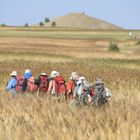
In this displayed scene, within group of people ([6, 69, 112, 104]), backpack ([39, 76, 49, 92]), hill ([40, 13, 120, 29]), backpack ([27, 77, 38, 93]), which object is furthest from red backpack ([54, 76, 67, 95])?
hill ([40, 13, 120, 29])

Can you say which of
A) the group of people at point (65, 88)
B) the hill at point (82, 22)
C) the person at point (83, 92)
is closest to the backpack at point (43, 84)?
the group of people at point (65, 88)

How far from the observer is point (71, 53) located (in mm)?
52875

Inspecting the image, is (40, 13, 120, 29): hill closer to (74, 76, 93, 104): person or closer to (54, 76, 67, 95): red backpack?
(54, 76, 67, 95): red backpack

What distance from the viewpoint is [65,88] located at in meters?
17.4

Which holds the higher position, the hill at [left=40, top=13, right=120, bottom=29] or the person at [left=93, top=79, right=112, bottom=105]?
the person at [left=93, top=79, right=112, bottom=105]

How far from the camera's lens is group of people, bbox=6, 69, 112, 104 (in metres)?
14.3

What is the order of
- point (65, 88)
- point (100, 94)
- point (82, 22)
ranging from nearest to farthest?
point (100, 94), point (65, 88), point (82, 22)

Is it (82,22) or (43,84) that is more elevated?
(43,84)

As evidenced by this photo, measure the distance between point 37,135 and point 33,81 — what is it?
31.4ft

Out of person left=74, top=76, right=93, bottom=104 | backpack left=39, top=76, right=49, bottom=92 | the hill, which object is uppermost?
person left=74, top=76, right=93, bottom=104

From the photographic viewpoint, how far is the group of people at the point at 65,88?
14.3 meters

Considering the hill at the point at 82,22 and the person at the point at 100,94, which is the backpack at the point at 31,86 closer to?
the person at the point at 100,94

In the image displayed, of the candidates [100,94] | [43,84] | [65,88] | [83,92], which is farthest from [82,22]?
[100,94]

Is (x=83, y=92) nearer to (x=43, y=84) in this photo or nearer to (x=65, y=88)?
(x=65, y=88)
